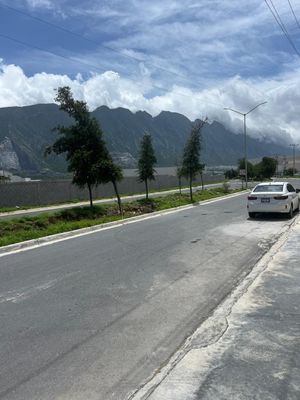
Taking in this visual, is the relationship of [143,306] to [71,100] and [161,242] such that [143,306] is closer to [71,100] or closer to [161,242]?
[161,242]

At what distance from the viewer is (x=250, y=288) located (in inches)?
308

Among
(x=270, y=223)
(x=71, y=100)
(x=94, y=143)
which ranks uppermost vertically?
(x=71, y=100)

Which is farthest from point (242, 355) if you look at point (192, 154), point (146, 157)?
point (192, 154)

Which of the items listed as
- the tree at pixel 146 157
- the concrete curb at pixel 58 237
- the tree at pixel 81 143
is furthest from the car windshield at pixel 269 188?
the tree at pixel 146 157

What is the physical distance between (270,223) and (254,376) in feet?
44.9

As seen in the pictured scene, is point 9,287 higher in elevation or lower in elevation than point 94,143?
lower

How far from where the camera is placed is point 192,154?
3744cm

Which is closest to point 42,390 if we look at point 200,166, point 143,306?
point 143,306

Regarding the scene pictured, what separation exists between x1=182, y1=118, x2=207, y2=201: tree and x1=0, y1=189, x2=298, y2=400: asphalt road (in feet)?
77.9

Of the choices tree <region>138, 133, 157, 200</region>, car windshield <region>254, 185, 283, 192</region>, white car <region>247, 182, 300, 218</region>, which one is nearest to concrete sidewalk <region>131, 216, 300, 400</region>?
white car <region>247, 182, 300, 218</region>

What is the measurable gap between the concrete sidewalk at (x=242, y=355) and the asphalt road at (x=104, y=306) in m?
0.24

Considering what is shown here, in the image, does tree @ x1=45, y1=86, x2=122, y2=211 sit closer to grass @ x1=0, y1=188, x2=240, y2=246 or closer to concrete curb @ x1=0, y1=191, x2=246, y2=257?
grass @ x1=0, y1=188, x2=240, y2=246

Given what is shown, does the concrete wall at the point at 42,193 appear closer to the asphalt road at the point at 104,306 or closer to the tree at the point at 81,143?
the tree at the point at 81,143

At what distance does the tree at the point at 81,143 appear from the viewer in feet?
82.1
